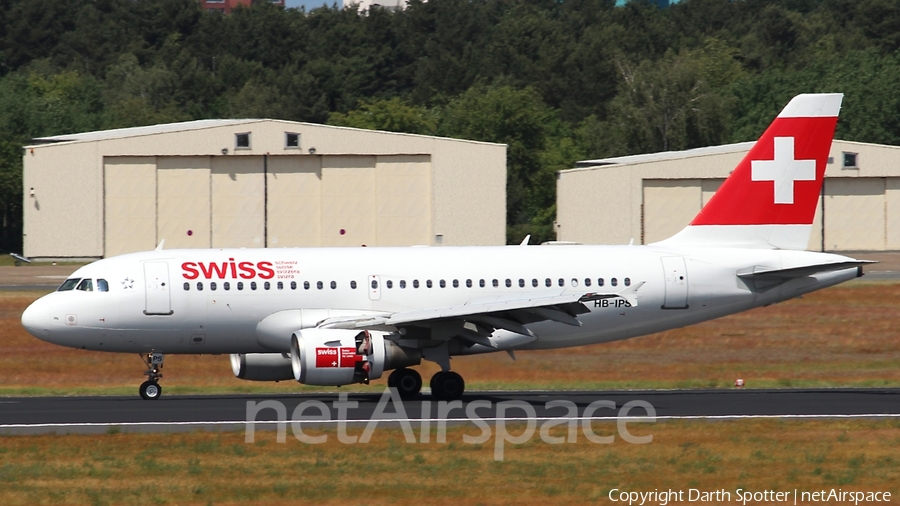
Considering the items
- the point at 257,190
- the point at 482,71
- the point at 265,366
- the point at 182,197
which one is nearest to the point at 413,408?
the point at 265,366

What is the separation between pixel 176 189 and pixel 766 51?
3234 inches

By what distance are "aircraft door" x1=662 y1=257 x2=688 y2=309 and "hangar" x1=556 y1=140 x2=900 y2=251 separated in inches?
1380

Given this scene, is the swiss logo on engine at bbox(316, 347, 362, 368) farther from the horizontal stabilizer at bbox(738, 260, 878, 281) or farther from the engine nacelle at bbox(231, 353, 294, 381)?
the horizontal stabilizer at bbox(738, 260, 878, 281)

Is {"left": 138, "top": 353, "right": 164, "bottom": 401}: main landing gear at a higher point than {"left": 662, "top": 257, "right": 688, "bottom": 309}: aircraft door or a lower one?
lower

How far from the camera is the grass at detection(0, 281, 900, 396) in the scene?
111 ft

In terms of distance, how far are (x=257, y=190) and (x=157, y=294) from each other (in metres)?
34.3

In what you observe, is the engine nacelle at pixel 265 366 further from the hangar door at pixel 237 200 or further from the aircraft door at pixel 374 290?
the hangar door at pixel 237 200

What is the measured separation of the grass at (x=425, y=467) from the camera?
18453 millimetres

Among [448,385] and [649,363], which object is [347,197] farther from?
[448,385]

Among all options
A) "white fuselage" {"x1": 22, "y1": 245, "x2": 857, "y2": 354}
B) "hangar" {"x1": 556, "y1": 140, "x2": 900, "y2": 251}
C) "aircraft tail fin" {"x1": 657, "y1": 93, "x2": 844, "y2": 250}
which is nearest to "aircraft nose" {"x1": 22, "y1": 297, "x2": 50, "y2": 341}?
"white fuselage" {"x1": 22, "y1": 245, "x2": 857, "y2": 354}

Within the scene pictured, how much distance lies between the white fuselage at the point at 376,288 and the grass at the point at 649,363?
2020 mm

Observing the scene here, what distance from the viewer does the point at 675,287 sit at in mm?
31031

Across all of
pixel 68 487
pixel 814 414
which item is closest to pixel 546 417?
pixel 814 414

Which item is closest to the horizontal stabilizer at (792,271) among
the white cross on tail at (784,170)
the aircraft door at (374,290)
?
the white cross on tail at (784,170)
